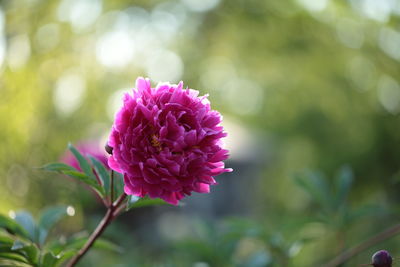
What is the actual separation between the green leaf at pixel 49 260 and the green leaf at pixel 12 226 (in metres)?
0.12

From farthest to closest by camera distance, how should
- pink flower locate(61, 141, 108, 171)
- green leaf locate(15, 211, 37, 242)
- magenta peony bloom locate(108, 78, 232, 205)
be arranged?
pink flower locate(61, 141, 108, 171)
green leaf locate(15, 211, 37, 242)
magenta peony bloom locate(108, 78, 232, 205)

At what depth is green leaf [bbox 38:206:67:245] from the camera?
82cm

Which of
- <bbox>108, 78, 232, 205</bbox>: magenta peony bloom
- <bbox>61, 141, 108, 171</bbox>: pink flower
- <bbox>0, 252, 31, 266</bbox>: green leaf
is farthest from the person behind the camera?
<bbox>61, 141, 108, 171</bbox>: pink flower

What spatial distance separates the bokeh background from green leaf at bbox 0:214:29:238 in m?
0.37

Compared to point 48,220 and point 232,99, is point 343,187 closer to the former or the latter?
point 48,220

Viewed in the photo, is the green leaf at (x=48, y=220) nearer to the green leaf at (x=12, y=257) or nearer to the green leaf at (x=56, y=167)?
the green leaf at (x=12, y=257)

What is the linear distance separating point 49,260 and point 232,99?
4.31m

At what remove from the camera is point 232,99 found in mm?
4891

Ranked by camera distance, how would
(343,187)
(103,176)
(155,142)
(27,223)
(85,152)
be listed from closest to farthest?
(155,142), (103,176), (27,223), (343,187), (85,152)

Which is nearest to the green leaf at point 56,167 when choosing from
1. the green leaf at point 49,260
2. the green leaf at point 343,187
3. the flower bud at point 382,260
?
the green leaf at point 49,260

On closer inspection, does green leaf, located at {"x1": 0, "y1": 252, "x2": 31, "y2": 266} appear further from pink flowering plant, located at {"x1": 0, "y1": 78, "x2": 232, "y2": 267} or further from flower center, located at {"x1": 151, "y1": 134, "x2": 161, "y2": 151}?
flower center, located at {"x1": 151, "y1": 134, "x2": 161, "y2": 151}

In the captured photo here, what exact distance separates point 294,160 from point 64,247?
3737 millimetres

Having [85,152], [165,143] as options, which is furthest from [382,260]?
[85,152]

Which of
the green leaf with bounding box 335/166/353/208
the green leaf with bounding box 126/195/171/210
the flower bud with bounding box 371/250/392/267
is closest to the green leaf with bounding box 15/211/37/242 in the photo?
the green leaf with bounding box 126/195/171/210
